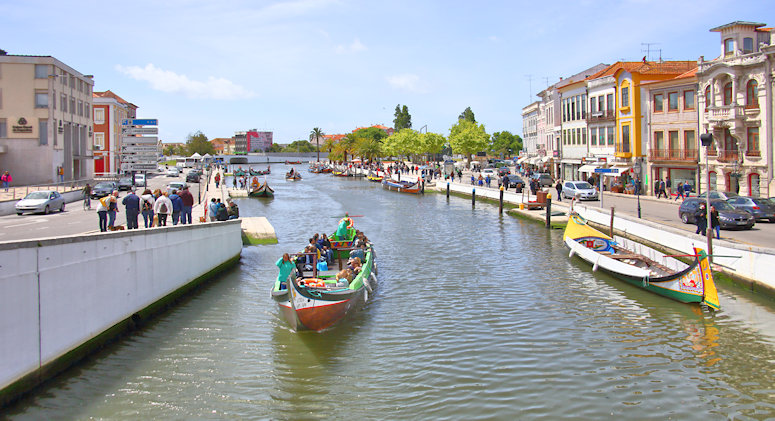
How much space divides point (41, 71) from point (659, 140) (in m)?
55.4

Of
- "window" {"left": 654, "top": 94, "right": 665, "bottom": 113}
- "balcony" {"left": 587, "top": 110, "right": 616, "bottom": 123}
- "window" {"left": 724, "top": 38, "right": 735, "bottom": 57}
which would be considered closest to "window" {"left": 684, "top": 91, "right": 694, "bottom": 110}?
"window" {"left": 654, "top": 94, "right": 665, "bottom": 113}

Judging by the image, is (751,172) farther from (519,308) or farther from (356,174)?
(356,174)

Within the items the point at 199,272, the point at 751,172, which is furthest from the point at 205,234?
the point at 751,172

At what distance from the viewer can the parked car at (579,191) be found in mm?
47531

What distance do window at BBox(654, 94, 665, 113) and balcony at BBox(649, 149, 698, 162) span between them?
336 cm

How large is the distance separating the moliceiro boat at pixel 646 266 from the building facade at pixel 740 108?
15096 mm

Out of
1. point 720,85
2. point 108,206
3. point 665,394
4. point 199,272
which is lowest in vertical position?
point 665,394

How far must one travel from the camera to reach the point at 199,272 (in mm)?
22391

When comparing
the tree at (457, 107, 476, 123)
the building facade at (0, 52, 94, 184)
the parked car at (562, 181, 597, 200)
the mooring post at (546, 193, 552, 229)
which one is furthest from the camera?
the tree at (457, 107, 476, 123)

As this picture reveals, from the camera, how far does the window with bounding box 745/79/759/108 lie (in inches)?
1508

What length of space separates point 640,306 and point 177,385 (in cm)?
1495

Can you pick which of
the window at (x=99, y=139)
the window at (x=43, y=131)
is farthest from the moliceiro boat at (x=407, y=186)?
the window at (x=99, y=139)

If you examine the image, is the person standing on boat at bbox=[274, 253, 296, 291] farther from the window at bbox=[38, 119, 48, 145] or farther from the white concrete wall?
the window at bbox=[38, 119, 48, 145]

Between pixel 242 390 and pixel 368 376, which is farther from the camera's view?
pixel 368 376
